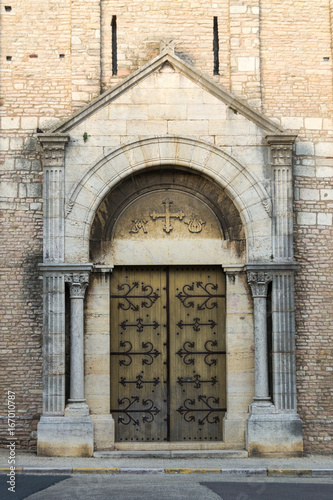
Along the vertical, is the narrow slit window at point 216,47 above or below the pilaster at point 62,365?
above

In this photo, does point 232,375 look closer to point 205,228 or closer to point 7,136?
point 205,228

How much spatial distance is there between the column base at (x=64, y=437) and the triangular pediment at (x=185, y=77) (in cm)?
462

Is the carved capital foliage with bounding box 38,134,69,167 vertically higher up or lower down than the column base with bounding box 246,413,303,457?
higher up

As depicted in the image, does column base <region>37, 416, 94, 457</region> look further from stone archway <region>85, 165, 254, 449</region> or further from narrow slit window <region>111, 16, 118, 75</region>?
narrow slit window <region>111, 16, 118, 75</region>

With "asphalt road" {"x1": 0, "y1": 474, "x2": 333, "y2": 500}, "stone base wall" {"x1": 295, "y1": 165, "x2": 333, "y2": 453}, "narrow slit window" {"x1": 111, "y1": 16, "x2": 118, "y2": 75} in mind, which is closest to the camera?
"asphalt road" {"x1": 0, "y1": 474, "x2": 333, "y2": 500}

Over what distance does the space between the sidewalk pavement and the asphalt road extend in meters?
0.18

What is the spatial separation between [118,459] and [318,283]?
428 cm

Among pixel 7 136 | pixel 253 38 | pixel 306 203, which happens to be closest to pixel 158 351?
pixel 306 203

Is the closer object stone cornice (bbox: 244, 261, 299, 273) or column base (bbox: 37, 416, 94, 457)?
column base (bbox: 37, 416, 94, 457)

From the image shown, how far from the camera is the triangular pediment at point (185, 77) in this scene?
Answer: 12.4 metres

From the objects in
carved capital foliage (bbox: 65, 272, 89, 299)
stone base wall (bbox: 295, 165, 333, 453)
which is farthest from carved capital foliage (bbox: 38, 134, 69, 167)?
stone base wall (bbox: 295, 165, 333, 453)

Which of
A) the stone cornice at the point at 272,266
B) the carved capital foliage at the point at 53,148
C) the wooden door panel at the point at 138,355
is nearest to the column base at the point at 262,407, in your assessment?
the wooden door panel at the point at 138,355

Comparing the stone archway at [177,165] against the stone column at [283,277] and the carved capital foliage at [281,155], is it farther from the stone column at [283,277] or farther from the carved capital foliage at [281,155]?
the carved capital foliage at [281,155]

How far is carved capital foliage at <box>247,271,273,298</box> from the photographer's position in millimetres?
12188
